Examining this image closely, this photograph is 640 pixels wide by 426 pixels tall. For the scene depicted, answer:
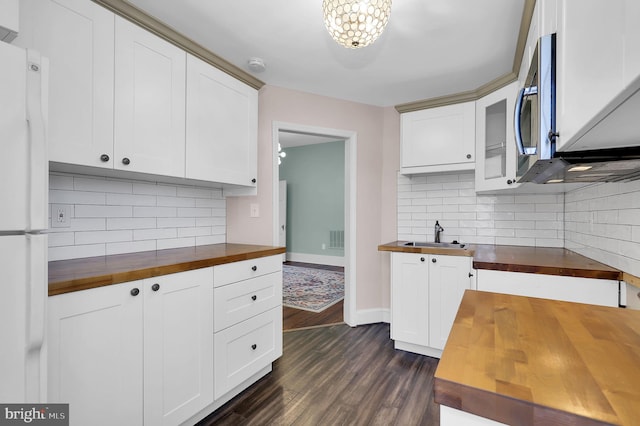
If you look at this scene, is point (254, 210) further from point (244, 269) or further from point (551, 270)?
point (551, 270)

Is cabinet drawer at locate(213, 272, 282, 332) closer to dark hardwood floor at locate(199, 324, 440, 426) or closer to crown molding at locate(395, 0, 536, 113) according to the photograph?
dark hardwood floor at locate(199, 324, 440, 426)

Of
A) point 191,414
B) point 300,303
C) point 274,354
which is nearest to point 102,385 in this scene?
point 191,414

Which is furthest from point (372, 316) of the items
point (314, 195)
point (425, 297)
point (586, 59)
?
point (314, 195)

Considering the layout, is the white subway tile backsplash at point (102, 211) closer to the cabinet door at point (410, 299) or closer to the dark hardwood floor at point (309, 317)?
the dark hardwood floor at point (309, 317)

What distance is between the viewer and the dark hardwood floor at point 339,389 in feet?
5.64

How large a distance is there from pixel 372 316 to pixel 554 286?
5.96 feet

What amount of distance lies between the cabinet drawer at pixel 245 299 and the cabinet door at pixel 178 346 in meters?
0.07

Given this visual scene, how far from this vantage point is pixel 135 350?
133cm

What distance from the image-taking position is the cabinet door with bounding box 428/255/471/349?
2287 mm

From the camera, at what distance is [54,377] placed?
3.55ft

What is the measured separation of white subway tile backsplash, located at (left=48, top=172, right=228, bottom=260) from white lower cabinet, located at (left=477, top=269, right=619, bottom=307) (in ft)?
6.74

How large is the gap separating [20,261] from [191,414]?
1.19 m

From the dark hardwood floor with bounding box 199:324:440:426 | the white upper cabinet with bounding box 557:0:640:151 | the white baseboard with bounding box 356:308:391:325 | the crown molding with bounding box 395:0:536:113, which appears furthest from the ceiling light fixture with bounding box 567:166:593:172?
the white baseboard with bounding box 356:308:391:325

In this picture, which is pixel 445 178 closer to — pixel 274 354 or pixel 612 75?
pixel 274 354
